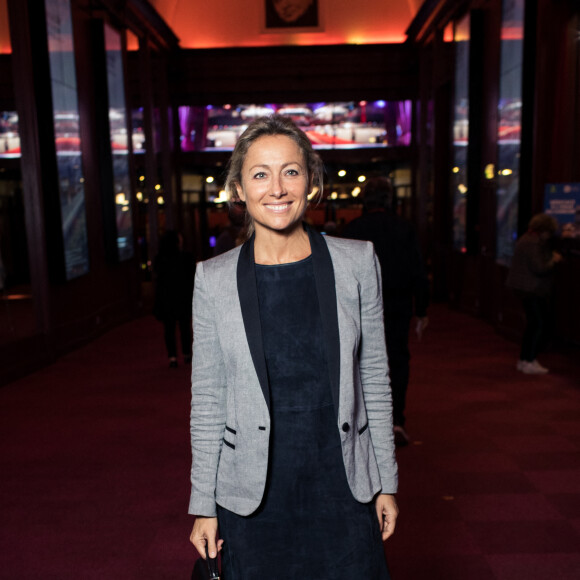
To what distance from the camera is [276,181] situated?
5.11ft

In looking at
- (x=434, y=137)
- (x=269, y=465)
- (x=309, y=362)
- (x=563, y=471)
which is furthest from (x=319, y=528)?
(x=434, y=137)

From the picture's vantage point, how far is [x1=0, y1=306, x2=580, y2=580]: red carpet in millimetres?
2951

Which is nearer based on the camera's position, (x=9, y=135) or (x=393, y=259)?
(x=393, y=259)

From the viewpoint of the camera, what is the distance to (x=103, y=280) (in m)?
9.63

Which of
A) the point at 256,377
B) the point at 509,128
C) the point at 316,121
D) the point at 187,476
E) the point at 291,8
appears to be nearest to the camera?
the point at 256,377

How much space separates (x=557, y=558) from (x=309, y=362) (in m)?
2.10

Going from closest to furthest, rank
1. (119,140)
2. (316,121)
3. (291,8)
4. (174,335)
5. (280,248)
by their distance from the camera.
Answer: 1. (280,248)
2. (174,335)
3. (119,140)
4. (291,8)
5. (316,121)

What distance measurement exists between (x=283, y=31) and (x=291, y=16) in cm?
37

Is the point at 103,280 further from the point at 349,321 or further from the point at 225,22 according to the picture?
the point at 349,321

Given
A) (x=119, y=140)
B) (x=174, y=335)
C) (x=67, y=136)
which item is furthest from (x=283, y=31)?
(x=174, y=335)

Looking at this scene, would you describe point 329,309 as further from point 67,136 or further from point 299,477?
point 67,136

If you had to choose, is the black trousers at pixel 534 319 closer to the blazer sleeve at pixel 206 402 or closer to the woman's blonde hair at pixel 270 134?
the woman's blonde hair at pixel 270 134

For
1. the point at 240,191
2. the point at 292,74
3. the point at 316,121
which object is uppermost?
the point at 292,74

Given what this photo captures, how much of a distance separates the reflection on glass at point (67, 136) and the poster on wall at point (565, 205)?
5929mm
